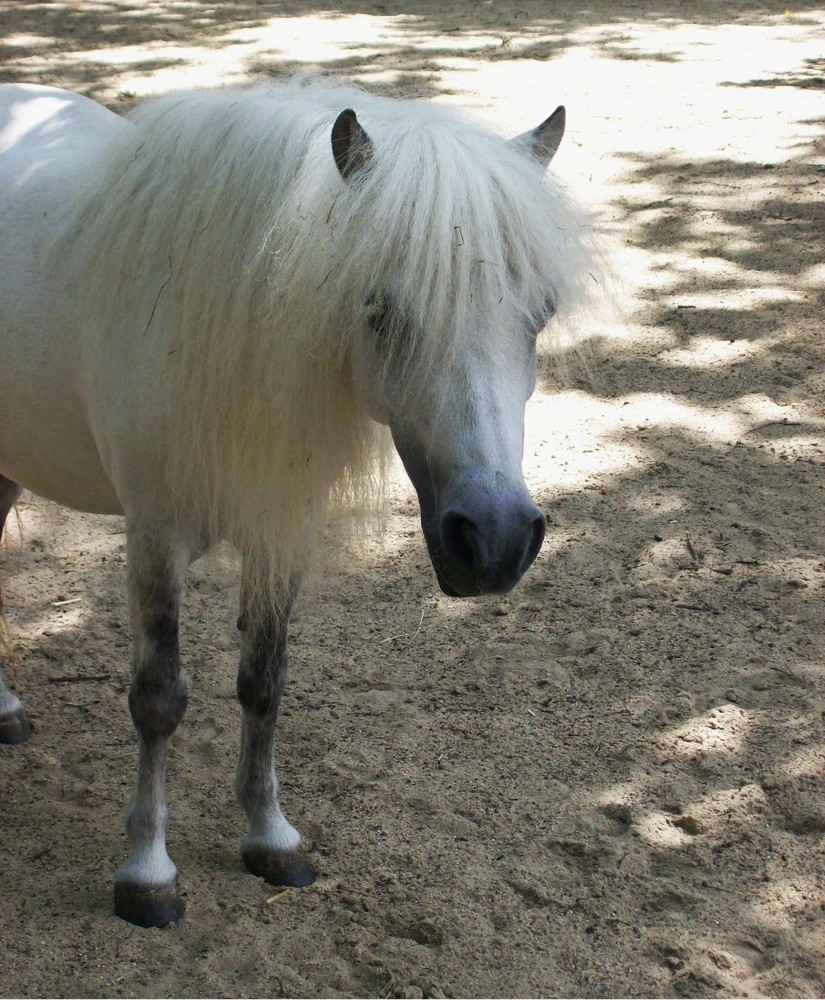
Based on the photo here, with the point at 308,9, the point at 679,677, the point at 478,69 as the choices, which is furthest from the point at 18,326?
the point at 308,9

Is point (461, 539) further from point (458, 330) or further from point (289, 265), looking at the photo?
point (289, 265)

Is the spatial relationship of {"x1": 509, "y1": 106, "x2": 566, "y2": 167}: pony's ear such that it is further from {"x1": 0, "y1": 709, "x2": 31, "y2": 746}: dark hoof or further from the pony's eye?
{"x1": 0, "y1": 709, "x2": 31, "y2": 746}: dark hoof

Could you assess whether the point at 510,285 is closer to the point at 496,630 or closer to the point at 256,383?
the point at 256,383

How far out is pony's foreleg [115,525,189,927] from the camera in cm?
223

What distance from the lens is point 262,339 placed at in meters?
1.85

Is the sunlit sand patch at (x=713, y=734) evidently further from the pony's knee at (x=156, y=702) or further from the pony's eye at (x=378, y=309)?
the pony's eye at (x=378, y=309)

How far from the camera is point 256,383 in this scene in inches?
75.0

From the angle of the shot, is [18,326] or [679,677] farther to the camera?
[679,677]

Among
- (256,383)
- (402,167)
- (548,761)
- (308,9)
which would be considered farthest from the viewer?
(308,9)

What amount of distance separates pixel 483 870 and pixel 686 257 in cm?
389

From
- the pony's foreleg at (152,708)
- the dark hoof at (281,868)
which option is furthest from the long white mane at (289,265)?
the dark hoof at (281,868)

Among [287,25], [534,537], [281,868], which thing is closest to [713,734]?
[281,868]

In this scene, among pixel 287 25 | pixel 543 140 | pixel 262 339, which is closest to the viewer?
pixel 262 339

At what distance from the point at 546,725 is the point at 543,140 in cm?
162
